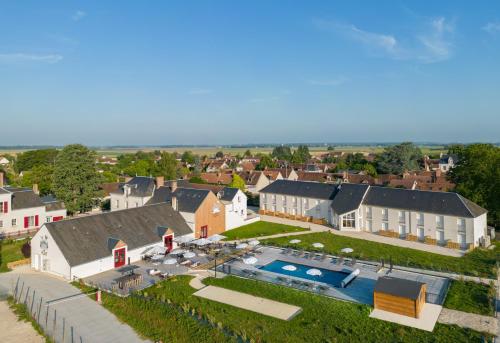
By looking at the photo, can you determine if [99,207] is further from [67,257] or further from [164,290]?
[164,290]

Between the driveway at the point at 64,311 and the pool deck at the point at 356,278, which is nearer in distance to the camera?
the driveway at the point at 64,311

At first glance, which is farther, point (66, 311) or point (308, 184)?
point (308, 184)

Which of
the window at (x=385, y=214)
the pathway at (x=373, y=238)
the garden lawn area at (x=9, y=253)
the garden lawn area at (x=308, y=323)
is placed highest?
the window at (x=385, y=214)

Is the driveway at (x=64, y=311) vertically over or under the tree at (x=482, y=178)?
under

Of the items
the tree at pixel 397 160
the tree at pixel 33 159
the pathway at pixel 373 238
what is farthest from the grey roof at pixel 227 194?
the tree at pixel 33 159

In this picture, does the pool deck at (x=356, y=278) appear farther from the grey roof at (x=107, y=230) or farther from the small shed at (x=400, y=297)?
the grey roof at (x=107, y=230)

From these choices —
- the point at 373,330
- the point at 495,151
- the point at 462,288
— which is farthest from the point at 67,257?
the point at 495,151

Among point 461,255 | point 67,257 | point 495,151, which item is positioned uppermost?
point 495,151
